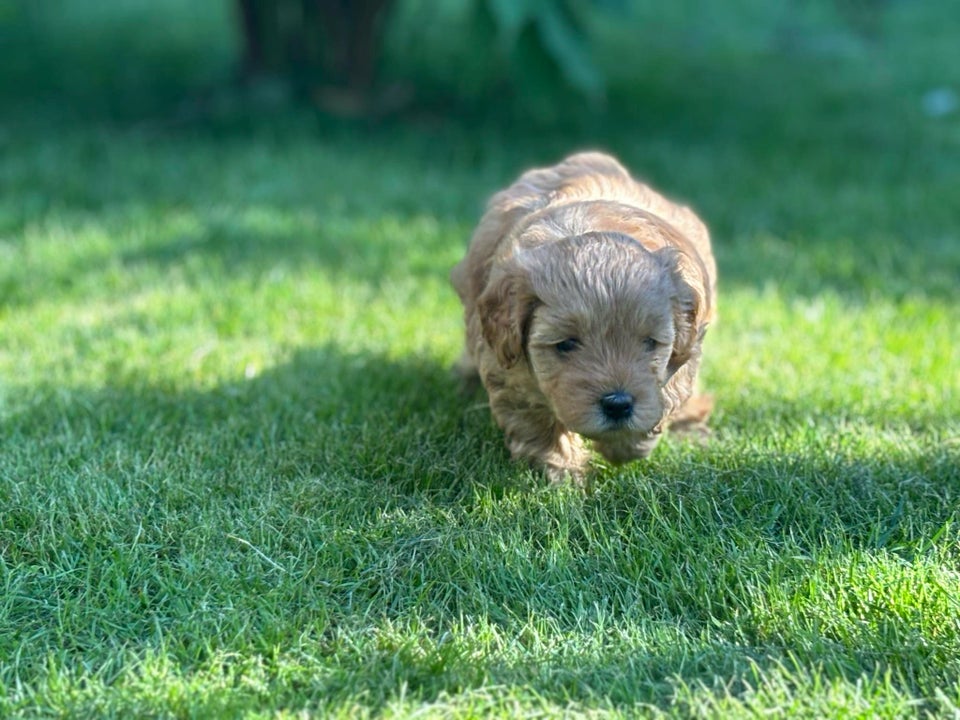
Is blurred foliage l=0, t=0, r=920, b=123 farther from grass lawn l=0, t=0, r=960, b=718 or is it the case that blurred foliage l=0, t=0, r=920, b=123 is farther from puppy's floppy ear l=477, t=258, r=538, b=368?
puppy's floppy ear l=477, t=258, r=538, b=368

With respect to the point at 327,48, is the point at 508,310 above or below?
above

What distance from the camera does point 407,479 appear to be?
13.3ft

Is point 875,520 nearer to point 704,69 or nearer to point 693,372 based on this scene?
point 693,372

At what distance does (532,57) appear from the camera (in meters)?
8.00

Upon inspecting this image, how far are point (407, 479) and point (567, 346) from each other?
84 centimetres

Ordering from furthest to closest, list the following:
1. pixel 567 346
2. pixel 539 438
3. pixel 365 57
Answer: pixel 365 57 → pixel 539 438 → pixel 567 346

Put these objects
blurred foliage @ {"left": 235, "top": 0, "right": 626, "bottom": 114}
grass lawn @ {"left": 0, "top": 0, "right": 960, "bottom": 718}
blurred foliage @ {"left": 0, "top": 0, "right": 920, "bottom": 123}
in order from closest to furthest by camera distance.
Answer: grass lawn @ {"left": 0, "top": 0, "right": 960, "bottom": 718} < blurred foliage @ {"left": 0, "top": 0, "right": 920, "bottom": 123} < blurred foliage @ {"left": 235, "top": 0, "right": 626, "bottom": 114}

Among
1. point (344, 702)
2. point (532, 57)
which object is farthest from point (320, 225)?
point (344, 702)

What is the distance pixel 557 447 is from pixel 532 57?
462cm

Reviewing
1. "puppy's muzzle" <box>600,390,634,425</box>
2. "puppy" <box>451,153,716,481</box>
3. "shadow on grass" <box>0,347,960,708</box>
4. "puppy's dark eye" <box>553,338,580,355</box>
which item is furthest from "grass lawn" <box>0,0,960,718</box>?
"puppy's dark eye" <box>553,338,580,355</box>

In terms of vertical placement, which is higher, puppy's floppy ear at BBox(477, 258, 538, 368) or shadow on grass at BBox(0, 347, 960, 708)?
puppy's floppy ear at BBox(477, 258, 538, 368)

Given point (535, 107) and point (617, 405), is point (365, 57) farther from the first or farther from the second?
point (617, 405)

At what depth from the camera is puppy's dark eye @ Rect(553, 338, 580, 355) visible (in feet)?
11.7

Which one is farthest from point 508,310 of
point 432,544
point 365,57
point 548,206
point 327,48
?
point 327,48
